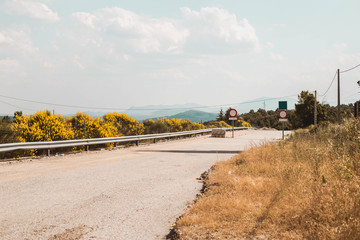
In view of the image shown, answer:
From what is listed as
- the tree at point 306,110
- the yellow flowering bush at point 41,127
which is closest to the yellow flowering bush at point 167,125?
the yellow flowering bush at point 41,127

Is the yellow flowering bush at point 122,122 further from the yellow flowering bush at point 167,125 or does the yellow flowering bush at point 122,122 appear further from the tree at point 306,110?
the tree at point 306,110

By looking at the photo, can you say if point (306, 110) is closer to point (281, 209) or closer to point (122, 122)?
point (122, 122)

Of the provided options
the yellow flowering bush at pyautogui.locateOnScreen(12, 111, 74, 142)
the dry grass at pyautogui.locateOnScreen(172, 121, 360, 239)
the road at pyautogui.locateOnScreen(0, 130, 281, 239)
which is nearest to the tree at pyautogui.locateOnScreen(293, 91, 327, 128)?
the yellow flowering bush at pyautogui.locateOnScreen(12, 111, 74, 142)

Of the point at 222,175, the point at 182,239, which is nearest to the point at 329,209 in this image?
the point at 182,239

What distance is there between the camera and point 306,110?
7100cm

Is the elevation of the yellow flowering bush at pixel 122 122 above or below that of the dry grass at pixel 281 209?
above

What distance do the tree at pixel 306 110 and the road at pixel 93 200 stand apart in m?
67.9

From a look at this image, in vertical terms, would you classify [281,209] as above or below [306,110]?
below

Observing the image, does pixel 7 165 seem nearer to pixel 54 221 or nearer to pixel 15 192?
pixel 15 192

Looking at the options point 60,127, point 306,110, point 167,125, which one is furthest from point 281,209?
point 306,110

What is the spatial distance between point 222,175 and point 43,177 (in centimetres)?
554

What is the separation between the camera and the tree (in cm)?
7094

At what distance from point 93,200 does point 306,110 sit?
72920mm

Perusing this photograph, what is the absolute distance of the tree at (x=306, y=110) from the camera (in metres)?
70.9
